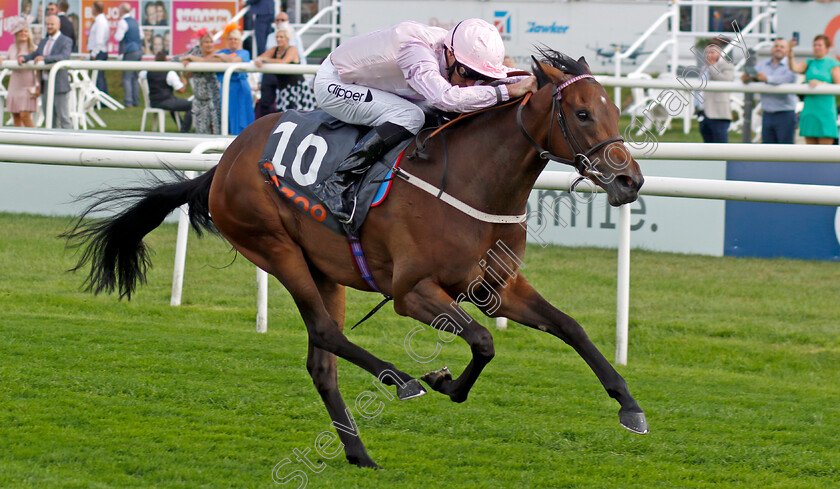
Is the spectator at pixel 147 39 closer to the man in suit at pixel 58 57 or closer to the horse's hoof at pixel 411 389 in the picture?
the man in suit at pixel 58 57

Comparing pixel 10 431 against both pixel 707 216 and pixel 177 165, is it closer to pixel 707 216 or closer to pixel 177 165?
pixel 177 165

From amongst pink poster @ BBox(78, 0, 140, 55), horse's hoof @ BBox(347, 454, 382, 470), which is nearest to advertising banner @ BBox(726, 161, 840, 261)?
horse's hoof @ BBox(347, 454, 382, 470)

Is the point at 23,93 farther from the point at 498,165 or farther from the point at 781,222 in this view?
the point at 498,165

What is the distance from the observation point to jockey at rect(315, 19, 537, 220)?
3658 millimetres

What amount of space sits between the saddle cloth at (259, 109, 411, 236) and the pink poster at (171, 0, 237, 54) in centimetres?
1330

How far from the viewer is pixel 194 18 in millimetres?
17406

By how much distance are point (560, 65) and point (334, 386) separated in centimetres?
151

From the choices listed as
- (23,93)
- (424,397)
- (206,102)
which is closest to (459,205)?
(424,397)

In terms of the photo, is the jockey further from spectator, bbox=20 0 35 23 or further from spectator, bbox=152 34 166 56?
spectator, bbox=20 0 35 23

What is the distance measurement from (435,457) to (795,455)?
1.33 metres

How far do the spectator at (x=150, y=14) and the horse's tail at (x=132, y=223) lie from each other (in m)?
13.4

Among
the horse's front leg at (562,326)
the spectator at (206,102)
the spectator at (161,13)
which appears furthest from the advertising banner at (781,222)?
the spectator at (161,13)

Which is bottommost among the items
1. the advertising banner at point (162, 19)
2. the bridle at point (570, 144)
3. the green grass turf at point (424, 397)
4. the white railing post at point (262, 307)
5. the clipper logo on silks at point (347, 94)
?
the green grass turf at point (424, 397)

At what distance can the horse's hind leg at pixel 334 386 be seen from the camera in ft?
12.9
